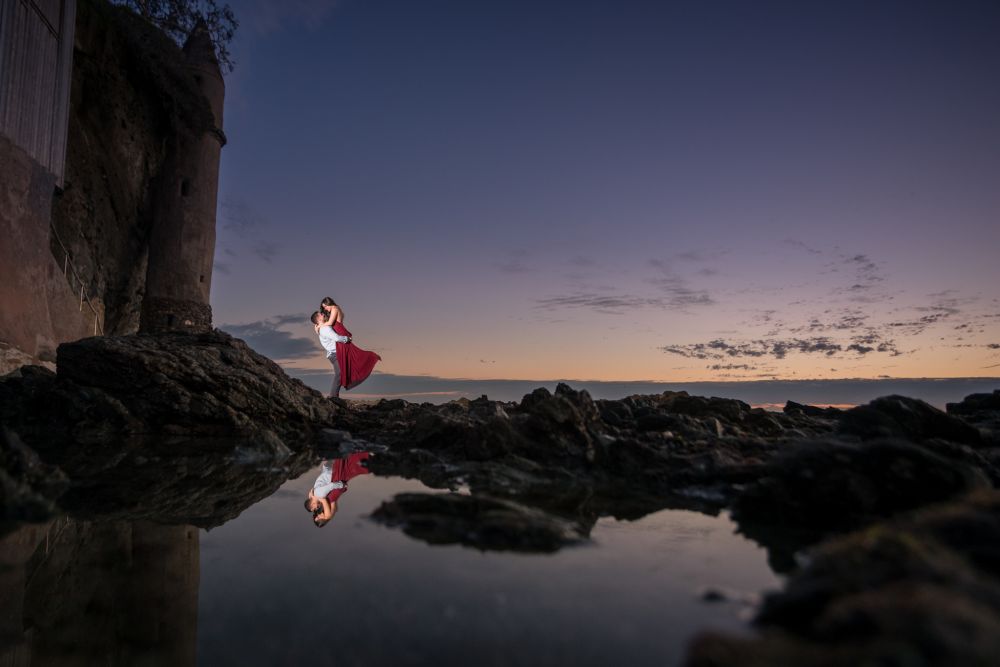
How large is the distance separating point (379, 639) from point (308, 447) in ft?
25.0

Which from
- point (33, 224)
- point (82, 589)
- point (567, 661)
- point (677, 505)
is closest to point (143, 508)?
point (82, 589)

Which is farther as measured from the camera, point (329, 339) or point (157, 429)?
point (329, 339)

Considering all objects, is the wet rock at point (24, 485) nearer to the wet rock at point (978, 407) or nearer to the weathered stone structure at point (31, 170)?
the weathered stone structure at point (31, 170)

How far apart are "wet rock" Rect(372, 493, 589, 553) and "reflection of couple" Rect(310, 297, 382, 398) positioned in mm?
11109

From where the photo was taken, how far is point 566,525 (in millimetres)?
4340

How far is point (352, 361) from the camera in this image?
15.8 meters

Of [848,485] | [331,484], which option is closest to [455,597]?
[848,485]

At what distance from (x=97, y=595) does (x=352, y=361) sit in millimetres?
12908

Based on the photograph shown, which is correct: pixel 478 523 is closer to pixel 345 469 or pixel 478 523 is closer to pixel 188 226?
pixel 345 469

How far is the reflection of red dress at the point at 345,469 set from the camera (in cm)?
589

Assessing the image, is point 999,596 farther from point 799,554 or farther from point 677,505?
point 677,505

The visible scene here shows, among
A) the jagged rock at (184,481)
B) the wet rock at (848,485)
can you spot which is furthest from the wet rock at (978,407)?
the jagged rock at (184,481)

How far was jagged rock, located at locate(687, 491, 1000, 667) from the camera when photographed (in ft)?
4.71

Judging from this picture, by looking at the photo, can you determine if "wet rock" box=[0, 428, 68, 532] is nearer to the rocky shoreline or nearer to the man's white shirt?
the rocky shoreline
